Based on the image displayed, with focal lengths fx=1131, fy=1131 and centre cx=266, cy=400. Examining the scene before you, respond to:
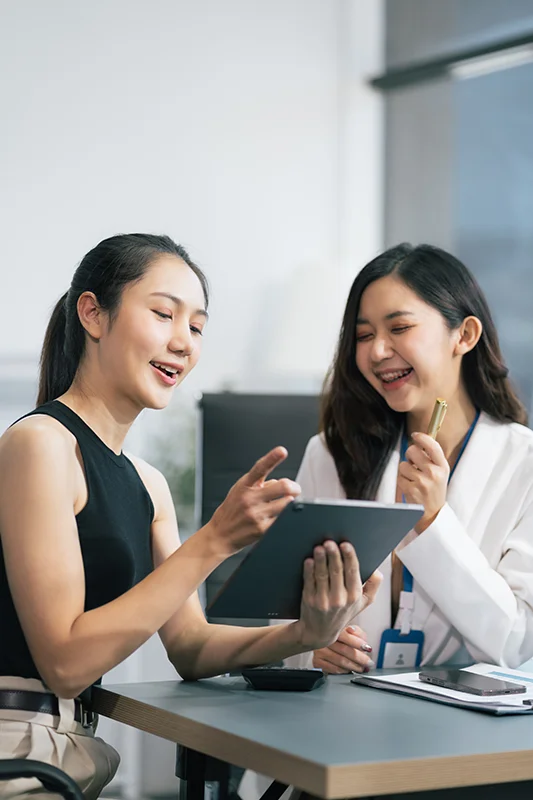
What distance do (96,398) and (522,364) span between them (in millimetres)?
2778

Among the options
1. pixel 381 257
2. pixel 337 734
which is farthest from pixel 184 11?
pixel 337 734

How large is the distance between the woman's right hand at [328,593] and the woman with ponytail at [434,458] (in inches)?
13.6

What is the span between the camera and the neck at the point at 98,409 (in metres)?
1.74

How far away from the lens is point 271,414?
300 cm

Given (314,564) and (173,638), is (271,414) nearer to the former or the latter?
(173,638)

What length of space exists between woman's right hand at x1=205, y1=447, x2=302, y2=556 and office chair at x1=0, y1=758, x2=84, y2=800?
351 millimetres

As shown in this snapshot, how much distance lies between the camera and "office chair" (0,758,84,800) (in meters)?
1.40

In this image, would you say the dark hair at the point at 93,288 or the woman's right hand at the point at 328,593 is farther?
the dark hair at the point at 93,288

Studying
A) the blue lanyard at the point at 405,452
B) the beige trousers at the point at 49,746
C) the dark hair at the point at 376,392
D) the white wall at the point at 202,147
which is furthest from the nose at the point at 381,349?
the white wall at the point at 202,147

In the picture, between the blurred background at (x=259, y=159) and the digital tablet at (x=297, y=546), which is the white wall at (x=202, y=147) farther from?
the digital tablet at (x=297, y=546)

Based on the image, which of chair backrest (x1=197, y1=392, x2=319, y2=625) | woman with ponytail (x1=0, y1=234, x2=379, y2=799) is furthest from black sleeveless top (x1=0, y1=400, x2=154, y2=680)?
chair backrest (x1=197, y1=392, x2=319, y2=625)

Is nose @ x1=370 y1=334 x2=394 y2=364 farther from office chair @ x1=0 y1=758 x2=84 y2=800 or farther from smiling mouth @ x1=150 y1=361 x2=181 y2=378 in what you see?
office chair @ x1=0 y1=758 x2=84 y2=800

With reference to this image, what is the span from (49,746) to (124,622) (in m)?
0.22

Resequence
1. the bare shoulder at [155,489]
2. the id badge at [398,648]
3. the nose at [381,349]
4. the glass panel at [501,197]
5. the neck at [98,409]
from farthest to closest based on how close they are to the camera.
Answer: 1. the glass panel at [501,197]
2. the nose at [381,349]
3. the id badge at [398,648]
4. the bare shoulder at [155,489]
5. the neck at [98,409]
